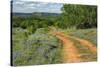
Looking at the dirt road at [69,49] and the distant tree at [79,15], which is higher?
the distant tree at [79,15]

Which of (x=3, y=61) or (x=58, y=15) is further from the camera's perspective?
(x=58, y=15)

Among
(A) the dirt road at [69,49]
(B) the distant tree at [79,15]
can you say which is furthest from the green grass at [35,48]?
(B) the distant tree at [79,15]

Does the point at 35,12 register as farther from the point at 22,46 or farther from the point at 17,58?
the point at 17,58

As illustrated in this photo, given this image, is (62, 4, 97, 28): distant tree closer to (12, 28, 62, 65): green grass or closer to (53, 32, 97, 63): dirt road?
(53, 32, 97, 63): dirt road

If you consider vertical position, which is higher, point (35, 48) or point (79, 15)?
point (79, 15)

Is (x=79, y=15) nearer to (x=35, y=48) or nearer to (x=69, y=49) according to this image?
(x=69, y=49)

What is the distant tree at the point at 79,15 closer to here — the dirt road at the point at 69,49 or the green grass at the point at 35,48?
the dirt road at the point at 69,49

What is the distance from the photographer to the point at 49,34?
2.26m

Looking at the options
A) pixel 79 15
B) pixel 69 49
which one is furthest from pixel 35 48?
pixel 79 15

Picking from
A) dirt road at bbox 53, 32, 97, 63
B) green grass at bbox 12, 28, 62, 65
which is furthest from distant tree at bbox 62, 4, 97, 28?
green grass at bbox 12, 28, 62, 65

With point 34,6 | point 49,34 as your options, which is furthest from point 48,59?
point 34,6

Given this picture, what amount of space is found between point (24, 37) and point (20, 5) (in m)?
0.36

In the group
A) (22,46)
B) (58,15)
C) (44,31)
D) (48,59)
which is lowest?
Result: (48,59)

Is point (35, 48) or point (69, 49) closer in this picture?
point (35, 48)
